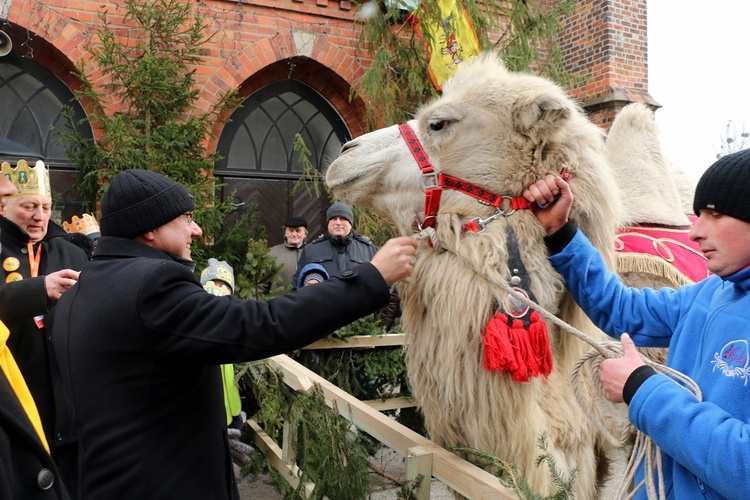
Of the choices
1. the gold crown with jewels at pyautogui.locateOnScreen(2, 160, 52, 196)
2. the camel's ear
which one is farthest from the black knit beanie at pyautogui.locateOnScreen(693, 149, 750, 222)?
the gold crown with jewels at pyautogui.locateOnScreen(2, 160, 52, 196)

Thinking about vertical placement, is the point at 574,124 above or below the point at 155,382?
above

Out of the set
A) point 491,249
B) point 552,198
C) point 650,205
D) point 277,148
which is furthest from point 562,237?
point 277,148

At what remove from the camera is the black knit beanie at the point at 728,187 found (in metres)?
1.27

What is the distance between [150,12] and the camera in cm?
654

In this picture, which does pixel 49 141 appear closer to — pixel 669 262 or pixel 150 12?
pixel 150 12

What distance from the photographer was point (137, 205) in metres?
1.87

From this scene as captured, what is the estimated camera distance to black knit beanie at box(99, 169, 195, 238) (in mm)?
1867

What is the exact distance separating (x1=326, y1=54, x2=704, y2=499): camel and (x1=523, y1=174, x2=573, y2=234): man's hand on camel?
47mm

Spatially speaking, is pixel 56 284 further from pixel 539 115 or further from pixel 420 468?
pixel 539 115

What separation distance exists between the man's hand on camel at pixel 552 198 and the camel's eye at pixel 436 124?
0.40m

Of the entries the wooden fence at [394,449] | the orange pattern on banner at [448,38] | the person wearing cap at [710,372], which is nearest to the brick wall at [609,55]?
the orange pattern on banner at [448,38]

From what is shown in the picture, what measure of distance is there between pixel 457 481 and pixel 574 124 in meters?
1.26

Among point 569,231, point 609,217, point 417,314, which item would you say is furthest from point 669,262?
point 417,314

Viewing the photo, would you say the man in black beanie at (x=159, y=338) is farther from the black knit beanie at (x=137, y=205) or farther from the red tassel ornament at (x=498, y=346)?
the red tassel ornament at (x=498, y=346)
